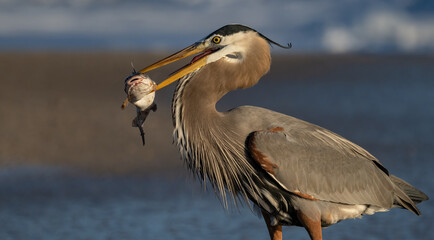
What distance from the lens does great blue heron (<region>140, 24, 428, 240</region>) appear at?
6863 millimetres

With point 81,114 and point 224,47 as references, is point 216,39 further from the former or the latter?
point 81,114

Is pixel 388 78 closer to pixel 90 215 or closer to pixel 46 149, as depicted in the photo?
pixel 46 149

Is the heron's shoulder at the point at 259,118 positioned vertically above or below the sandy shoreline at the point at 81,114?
below

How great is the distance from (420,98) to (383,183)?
15410mm

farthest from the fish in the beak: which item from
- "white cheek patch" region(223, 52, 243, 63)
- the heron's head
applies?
"white cheek patch" region(223, 52, 243, 63)

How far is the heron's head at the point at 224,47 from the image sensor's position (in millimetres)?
6820

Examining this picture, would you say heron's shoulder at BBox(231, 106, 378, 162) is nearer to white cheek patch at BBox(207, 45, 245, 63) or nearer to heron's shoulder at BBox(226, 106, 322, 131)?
heron's shoulder at BBox(226, 106, 322, 131)

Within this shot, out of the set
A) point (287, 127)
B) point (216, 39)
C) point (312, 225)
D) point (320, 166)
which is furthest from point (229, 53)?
point (312, 225)

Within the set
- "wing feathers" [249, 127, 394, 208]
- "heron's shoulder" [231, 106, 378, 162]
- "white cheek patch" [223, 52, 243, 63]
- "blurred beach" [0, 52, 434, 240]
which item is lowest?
"wing feathers" [249, 127, 394, 208]

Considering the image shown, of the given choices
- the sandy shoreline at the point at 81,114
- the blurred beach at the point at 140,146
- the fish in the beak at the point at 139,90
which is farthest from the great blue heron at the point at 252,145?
the sandy shoreline at the point at 81,114

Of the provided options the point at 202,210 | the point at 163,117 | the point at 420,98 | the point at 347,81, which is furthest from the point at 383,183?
the point at 347,81

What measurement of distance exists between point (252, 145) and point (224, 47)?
92 centimetres

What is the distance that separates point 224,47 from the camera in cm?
686

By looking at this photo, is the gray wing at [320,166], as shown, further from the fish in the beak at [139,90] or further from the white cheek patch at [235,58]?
the fish in the beak at [139,90]
